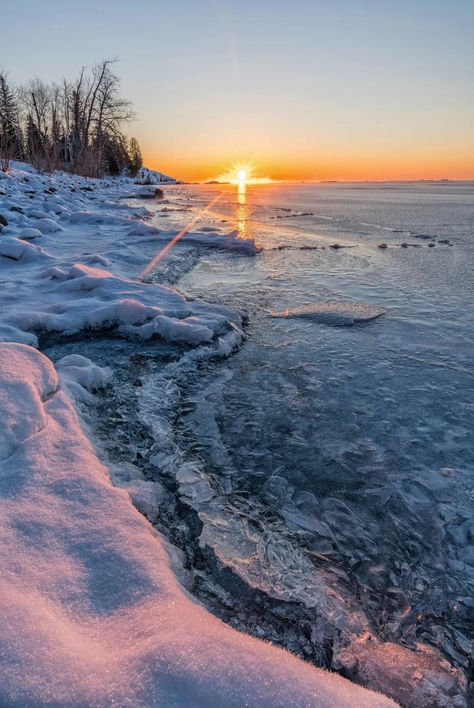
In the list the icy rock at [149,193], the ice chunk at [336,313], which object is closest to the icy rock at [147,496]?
the ice chunk at [336,313]

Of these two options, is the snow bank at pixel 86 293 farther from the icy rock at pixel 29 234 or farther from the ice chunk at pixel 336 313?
the ice chunk at pixel 336 313

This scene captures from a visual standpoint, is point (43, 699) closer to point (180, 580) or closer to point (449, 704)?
point (180, 580)

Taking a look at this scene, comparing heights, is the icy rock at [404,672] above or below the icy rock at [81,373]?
below

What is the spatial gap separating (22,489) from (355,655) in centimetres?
124

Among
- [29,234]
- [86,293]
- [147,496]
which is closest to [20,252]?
[29,234]

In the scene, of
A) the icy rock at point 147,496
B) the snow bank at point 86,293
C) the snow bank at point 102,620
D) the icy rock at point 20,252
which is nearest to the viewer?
the snow bank at point 102,620

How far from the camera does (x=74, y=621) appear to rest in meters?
0.98

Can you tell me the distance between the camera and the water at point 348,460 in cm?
141

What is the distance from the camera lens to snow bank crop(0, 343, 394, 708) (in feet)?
2.58

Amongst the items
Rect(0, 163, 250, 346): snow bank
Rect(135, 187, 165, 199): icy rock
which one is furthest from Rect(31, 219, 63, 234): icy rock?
Rect(135, 187, 165, 199): icy rock

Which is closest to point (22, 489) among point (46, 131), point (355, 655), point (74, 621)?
point (74, 621)

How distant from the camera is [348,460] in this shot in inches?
81.6

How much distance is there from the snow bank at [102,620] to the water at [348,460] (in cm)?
41

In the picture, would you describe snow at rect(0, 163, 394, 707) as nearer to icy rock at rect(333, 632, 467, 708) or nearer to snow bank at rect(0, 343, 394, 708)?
snow bank at rect(0, 343, 394, 708)
